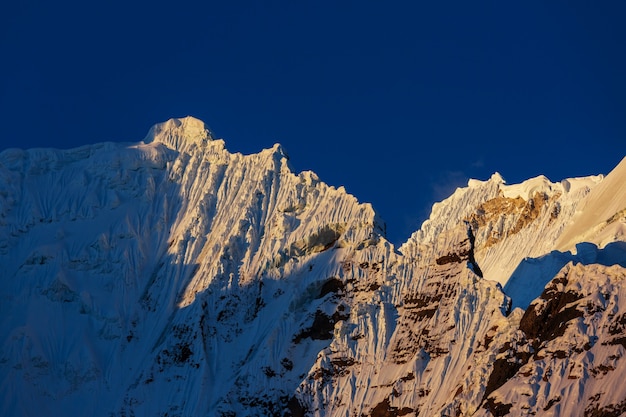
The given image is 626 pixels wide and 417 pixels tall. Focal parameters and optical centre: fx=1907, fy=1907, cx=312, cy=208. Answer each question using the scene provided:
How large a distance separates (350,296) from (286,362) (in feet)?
30.1

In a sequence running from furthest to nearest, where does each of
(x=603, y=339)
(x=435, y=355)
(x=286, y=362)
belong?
(x=286, y=362), (x=435, y=355), (x=603, y=339)

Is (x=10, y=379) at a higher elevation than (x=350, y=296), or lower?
lower

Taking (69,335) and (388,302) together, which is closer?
(388,302)

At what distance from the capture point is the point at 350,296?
180m

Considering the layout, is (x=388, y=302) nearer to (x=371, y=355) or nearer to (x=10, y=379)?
(x=371, y=355)

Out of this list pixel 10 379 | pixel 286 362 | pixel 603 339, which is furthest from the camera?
pixel 10 379

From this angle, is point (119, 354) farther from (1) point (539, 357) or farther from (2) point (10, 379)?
(1) point (539, 357)

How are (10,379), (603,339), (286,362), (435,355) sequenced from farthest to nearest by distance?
Result: (10,379), (286,362), (435,355), (603,339)

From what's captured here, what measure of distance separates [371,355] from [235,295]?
73.8 feet

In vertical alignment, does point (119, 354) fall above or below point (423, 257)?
below

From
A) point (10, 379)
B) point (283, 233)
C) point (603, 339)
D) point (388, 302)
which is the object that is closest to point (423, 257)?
point (388, 302)

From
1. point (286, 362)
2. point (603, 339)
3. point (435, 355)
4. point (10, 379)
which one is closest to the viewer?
point (603, 339)

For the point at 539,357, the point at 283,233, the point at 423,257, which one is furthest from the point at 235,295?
the point at 539,357

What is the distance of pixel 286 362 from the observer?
17600cm
